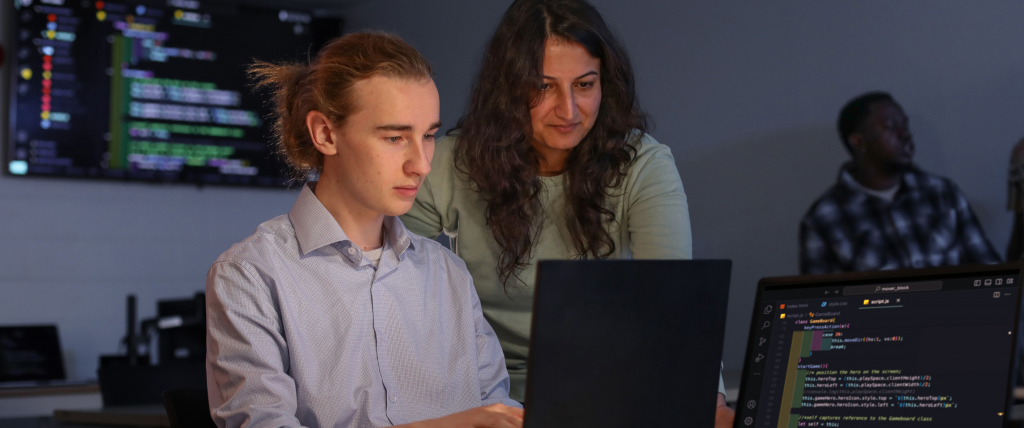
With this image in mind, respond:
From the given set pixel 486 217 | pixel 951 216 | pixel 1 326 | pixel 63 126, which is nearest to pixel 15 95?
pixel 63 126

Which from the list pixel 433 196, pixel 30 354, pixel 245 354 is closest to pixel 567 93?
pixel 433 196

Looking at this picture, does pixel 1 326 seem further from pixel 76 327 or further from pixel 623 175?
pixel 623 175

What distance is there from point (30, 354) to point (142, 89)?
44.8 inches

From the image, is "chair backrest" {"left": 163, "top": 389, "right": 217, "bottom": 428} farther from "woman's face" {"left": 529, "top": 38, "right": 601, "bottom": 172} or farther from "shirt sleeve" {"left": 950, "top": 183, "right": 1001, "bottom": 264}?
"shirt sleeve" {"left": 950, "top": 183, "right": 1001, "bottom": 264}

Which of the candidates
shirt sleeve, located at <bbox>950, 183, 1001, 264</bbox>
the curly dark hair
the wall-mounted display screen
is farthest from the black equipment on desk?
shirt sleeve, located at <bbox>950, 183, 1001, 264</bbox>

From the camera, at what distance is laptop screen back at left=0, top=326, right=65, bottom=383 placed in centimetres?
310

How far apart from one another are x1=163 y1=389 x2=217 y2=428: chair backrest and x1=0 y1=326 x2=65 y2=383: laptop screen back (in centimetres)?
223

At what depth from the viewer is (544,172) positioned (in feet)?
4.99

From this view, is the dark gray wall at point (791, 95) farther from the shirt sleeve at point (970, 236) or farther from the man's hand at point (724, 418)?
the man's hand at point (724, 418)

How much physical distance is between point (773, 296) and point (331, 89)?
0.62 m

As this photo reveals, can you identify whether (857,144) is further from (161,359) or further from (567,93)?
(161,359)

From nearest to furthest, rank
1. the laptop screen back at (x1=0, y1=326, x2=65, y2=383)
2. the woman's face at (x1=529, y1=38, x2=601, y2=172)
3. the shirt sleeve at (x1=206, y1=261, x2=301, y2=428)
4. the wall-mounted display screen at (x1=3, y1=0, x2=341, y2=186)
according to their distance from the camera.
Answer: the shirt sleeve at (x1=206, y1=261, x2=301, y2=428) < the woman's face at (x1=529, y1=38, x2=601, y2=172) < the laptop screen back at (x1=0, y1=326, x2=65, y2=383) < the wall-mounted display screen at (x1=3, y1=0, x2=341, y2=186)

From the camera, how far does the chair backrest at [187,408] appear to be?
46.5 inches

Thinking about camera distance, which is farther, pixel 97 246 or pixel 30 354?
pixel 97 246
